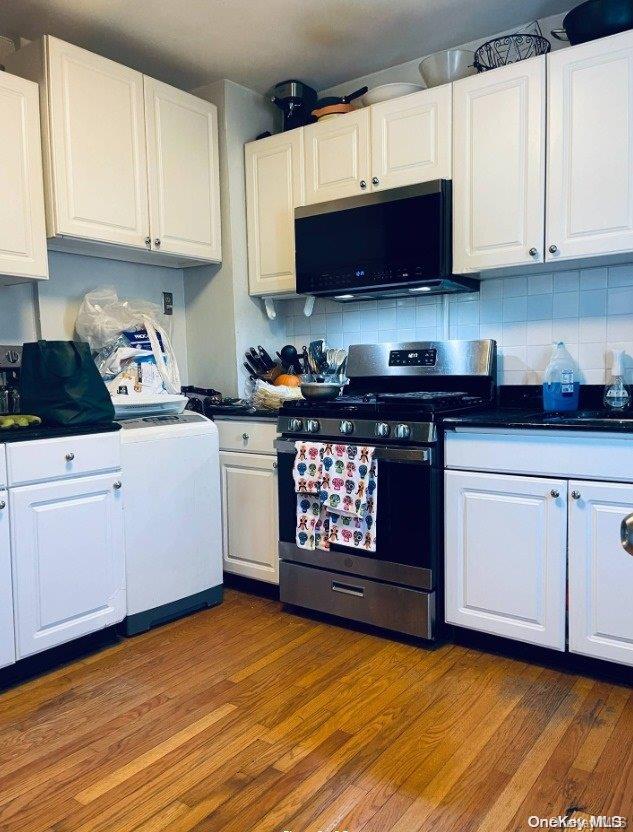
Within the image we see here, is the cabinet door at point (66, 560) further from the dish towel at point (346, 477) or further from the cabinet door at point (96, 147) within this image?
the cabinet door at point (96, 147)

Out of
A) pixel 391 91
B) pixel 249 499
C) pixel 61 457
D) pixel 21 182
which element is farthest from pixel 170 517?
pixel 391 91

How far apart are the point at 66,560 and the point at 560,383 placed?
75.5 inches

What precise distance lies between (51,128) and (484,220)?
1.68 meters

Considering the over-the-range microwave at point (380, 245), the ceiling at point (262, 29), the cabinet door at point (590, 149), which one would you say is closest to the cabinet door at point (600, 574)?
the cabinet door at point (590, 149)

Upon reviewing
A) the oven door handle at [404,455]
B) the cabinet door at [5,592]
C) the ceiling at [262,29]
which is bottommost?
the cabinet door at [5,592]

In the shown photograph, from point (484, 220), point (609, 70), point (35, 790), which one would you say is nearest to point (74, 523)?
point (35, 790)

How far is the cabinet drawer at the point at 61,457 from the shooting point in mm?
2047

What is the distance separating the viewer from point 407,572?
2.31m

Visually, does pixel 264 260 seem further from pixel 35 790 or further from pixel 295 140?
pixel 35 790

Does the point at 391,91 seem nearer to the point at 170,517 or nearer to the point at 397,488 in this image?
the point at 397,488

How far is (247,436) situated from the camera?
9.20 ft

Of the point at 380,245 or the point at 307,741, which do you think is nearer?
the point at 307,741

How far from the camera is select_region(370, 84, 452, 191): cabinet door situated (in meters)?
2.53

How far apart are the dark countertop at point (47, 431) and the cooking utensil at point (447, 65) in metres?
1.88
